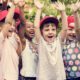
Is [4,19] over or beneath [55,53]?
over

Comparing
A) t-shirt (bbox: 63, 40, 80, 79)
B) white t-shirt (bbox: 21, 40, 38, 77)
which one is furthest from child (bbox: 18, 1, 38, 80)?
t-shirt (bbox: 63, 40, 80, 79)

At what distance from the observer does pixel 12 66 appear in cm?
387

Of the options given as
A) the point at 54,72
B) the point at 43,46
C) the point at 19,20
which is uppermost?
the point at 19,20

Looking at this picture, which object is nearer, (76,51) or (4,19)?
(76,51)

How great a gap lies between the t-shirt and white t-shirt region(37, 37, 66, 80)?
8 centimetres

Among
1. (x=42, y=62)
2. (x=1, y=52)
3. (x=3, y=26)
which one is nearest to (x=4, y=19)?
(x=3, y=26)

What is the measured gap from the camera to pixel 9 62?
3863 millimetres

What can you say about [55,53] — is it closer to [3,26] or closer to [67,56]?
[67,56]

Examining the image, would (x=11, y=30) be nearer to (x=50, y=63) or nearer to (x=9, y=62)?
(x=9, y=62)

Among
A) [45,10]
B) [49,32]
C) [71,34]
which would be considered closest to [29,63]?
[49,32]

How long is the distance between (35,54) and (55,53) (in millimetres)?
233

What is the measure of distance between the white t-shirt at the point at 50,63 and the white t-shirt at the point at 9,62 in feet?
0.88

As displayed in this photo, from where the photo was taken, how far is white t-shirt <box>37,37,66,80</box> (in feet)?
12.2

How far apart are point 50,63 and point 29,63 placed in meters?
0.24
